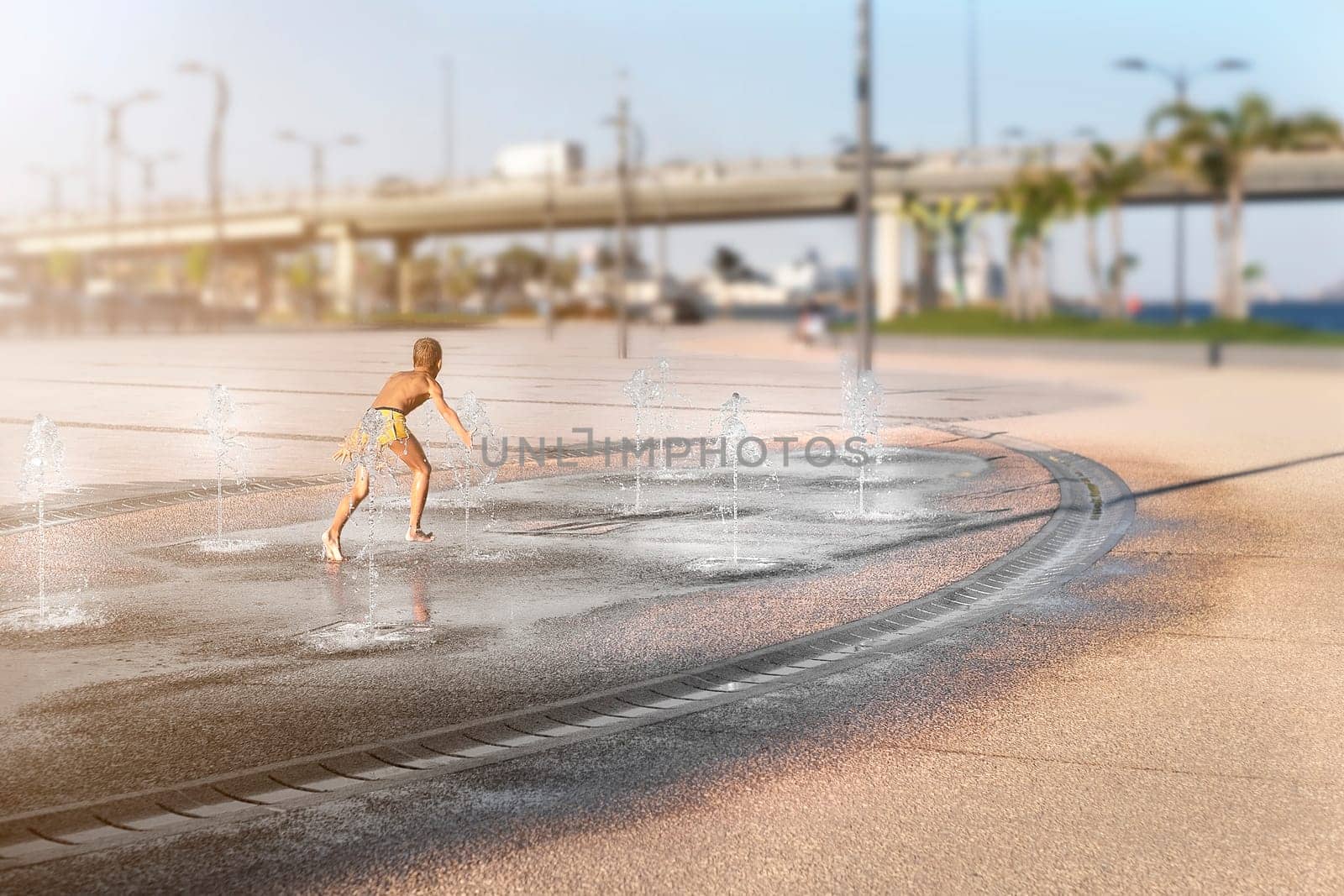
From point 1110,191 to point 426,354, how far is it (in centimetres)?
6524

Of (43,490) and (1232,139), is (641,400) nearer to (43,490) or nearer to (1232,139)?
(43,490)

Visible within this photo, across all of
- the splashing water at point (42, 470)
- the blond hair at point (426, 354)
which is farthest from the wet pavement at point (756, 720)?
the blond hair at point (426, 354)

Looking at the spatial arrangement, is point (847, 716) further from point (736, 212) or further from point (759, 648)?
point (736, 212)

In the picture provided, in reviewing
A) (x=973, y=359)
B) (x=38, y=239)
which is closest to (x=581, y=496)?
(x=973, y=359)

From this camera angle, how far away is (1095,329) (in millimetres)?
61656

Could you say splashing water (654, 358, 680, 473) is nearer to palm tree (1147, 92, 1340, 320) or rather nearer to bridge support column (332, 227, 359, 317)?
palm tree (1147, 92, 1340, 320)

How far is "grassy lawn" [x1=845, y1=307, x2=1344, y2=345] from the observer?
54.8 m

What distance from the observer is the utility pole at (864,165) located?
24.2 metres

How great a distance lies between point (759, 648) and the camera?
26.1 feet

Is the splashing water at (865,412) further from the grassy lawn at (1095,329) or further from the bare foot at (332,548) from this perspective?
the grassy lawn at (1095,329)

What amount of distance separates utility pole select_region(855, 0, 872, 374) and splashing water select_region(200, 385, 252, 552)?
30.2 feet

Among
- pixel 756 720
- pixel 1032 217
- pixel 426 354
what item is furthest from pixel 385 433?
pixel 1032 217

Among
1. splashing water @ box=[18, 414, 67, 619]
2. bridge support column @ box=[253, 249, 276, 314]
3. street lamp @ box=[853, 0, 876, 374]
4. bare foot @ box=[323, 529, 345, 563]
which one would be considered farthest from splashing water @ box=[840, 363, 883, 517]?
bridge support column @ box=[253, 249, 276, 314]

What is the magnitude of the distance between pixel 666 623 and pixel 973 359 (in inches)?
1545
